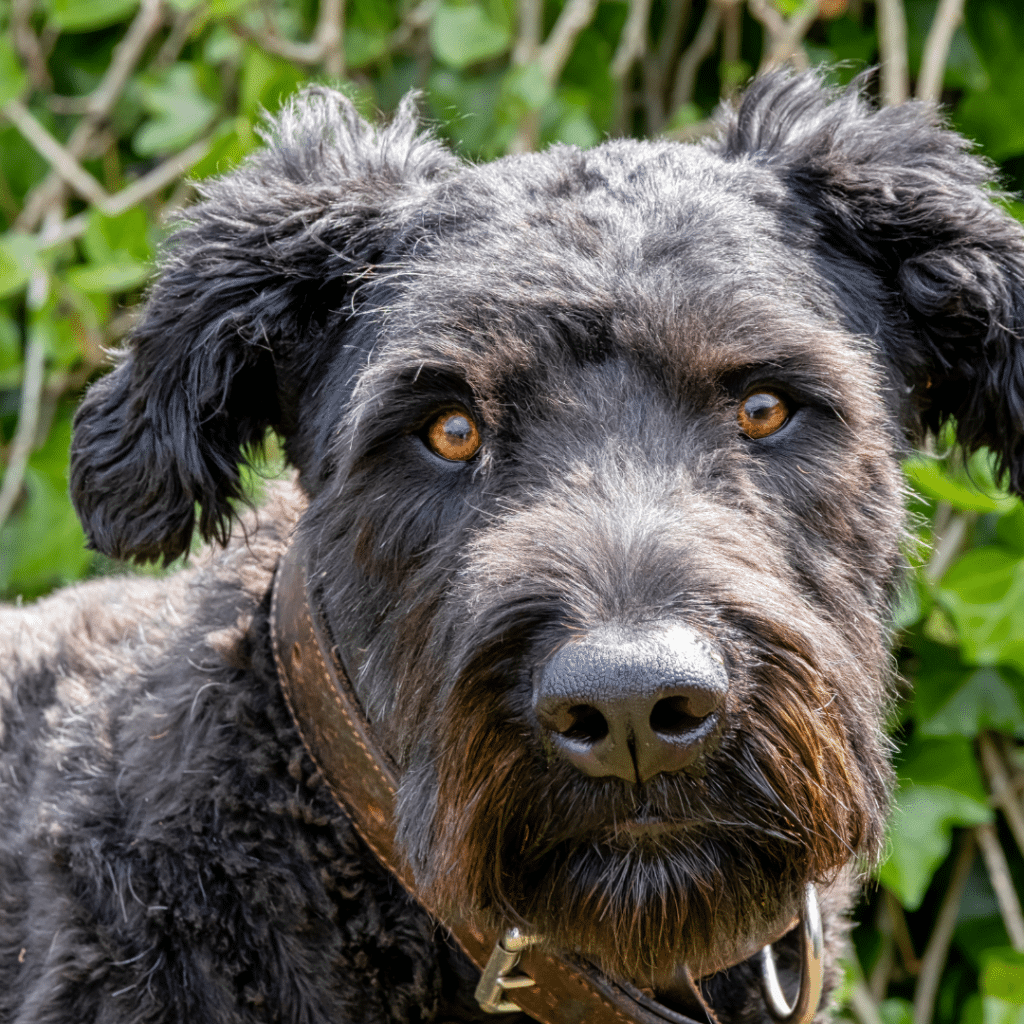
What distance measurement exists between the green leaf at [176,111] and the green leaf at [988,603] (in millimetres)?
2992

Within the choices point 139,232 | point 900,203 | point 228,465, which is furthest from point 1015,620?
point 139,232

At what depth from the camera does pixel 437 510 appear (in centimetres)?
207

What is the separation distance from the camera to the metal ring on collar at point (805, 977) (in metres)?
2.14

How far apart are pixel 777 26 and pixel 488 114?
0.97 m

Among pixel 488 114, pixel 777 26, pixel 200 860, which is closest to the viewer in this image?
pixel 200 860

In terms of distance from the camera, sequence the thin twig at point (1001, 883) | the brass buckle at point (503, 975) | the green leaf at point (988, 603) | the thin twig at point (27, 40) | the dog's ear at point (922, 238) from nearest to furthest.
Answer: the brass buckle at point (503, 975), the dog's ear at point (922, 238), the green leaf at point (988, 603), the thin twig at point (1001, 883), the thin twig at point (27, 40)

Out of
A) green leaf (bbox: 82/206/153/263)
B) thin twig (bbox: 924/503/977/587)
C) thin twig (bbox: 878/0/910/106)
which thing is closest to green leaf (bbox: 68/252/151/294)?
green leaf (bbox: 82/206/153/263)

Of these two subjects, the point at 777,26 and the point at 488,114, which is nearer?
the point at 777,26

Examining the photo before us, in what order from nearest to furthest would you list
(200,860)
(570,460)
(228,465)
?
(570,460), (200,860), (228,465)

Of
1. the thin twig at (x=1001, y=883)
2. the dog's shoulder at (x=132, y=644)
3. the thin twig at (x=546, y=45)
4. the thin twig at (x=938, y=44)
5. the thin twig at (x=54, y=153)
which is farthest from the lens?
the thin twig at (x=54, y=153)

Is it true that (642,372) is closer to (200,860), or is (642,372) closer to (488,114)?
(200,860)

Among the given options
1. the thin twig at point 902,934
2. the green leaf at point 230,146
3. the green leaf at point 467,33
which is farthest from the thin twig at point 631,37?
the thin twig at point 902,934

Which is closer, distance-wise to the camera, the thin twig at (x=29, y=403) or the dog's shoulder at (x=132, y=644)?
the dog's shoulder at (x=132, y=644)

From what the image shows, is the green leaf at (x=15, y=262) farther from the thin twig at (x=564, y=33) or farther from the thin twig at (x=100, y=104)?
the thin twig at (x=564, y=33)
